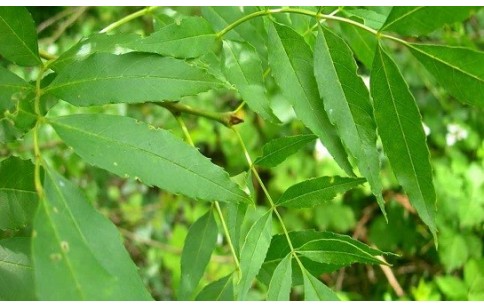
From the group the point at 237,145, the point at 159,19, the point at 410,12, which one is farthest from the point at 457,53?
the point at 237,145

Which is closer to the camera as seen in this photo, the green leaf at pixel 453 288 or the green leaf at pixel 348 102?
the green leaf at pixel 348 102

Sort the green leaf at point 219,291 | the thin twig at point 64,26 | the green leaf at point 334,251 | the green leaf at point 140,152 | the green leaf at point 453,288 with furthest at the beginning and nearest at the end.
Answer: the thin twig at point 64,26 < the green leaf at point 453,288 < the green leaf at point 219,291 < the green leaf at point 334,251 < the green leaf at point 140,152

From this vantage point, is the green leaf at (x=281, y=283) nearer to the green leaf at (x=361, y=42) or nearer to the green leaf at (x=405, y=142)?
the green leaf at (x=405, y=142)

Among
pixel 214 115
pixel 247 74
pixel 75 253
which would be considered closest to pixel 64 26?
pixel 214 115

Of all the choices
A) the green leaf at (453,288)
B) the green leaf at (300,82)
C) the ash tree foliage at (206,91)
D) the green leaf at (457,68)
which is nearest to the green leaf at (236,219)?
the ash tree foliage at (206,91)

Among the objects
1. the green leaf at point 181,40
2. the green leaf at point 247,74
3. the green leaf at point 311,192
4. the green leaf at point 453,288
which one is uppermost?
the green leaf at point 181,40

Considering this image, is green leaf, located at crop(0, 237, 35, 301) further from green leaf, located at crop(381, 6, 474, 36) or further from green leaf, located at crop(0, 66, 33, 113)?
green leaf, located at crop(381, 6, 474, 36)

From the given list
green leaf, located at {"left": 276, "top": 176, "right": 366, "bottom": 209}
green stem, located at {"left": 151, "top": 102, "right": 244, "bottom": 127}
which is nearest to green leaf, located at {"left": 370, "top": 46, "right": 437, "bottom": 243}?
green leaf, located at {"left": 276, "top": 176, "right": 366, "bottom": 209}
